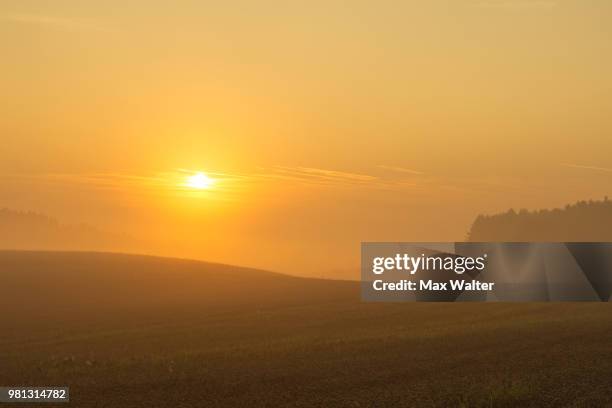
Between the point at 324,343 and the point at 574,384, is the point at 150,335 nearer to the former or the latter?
the point at 324,343

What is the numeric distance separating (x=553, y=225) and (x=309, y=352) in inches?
6255

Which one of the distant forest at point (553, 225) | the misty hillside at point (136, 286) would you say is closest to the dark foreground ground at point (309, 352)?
the misty hillside at point (136, 286)

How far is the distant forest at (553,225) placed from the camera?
6718 inches

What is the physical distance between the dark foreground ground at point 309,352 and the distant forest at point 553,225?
12248 cm

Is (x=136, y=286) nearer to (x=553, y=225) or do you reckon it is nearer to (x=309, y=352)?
(x=309, y=352)

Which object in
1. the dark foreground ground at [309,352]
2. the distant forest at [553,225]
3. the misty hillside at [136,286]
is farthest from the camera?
the distant forest at [553,225]

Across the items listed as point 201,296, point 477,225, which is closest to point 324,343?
point 201,296

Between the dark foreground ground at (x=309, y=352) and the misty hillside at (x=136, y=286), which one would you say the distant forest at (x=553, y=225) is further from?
the dark foreground ground at (x=309, y=352)

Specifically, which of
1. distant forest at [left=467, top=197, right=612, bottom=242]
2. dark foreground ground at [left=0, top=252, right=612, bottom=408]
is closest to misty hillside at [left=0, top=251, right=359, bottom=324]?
dark foreground ground at [left=0, top=252, right=612, bottom=408]

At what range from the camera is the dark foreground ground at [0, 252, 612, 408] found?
20.6 m

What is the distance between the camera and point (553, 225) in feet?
579

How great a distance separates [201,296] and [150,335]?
31.8m

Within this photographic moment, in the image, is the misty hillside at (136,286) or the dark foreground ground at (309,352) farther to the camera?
the misty hillside at (136,286)

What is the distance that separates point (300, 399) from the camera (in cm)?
2016
